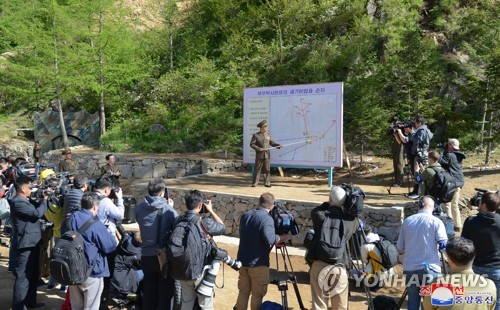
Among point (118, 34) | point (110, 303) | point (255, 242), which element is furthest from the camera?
point (118, 34)

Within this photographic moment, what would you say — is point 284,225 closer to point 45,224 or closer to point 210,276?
point 210,276

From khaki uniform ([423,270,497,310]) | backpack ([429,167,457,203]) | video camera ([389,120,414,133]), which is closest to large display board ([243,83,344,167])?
video camera ([389,120,414,133])

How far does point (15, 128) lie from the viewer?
24906 millimetres

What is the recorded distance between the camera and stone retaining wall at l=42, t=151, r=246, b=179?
54.0 feet

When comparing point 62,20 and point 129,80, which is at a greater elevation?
point 62,20

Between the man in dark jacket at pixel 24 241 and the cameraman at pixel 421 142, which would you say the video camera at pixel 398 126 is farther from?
the man in dark jacket at pixel 24 241

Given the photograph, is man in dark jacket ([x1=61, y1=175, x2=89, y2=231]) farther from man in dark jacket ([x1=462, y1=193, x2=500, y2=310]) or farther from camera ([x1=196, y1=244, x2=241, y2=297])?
man in dark jacket ([x1=462, y1=193, x2=500, y2=310])

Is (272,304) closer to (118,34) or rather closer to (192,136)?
(192,136)

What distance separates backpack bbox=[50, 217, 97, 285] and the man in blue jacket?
12 cm

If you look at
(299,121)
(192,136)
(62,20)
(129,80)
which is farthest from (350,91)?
(62,20)

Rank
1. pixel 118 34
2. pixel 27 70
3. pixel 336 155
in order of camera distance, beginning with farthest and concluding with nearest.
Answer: pixel 118 34 < pixel 27 70 < pixel 336 155

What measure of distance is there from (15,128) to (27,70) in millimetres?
6461

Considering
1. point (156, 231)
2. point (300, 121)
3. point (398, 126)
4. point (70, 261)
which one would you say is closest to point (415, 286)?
point (156, 231)

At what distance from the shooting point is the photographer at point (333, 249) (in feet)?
15.1
